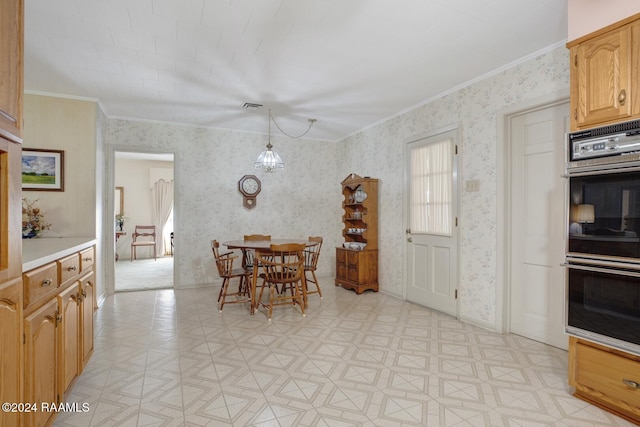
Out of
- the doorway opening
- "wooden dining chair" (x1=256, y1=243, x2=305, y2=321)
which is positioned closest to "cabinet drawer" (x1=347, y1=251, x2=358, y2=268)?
"wooden dining chair" (x1=256, y1=243, x2=305, y2=321)

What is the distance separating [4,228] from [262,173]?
455 cm

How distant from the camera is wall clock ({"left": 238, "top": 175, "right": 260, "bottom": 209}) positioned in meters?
5.55

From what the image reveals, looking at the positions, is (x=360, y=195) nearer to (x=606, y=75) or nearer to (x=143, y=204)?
(x=606, y=75)

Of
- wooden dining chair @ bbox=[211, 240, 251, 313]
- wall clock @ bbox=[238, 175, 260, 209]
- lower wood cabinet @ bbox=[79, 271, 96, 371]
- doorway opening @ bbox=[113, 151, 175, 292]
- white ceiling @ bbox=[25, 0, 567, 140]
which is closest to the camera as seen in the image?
lower wood cabinet @ bbox=[79, 271, 96, 371]

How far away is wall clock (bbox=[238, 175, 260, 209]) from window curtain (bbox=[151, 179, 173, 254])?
14.1ft

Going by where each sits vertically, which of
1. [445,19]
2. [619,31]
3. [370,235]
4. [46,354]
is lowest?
[46,354]

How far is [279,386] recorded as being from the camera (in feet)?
7.39

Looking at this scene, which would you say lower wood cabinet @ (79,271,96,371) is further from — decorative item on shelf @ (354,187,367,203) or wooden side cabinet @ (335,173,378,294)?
decorative item on shelf @ (354,187,367,203)

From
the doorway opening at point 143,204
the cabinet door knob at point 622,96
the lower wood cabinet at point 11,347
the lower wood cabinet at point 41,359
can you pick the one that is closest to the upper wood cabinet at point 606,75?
the cabinet door knob at point 622,96

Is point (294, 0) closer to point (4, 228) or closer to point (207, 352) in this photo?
point (4, 228)

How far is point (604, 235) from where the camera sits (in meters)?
1.91

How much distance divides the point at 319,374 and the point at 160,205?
785cm

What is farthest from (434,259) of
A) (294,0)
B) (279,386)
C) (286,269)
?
(294,0)

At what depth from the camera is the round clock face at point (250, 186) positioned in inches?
219
